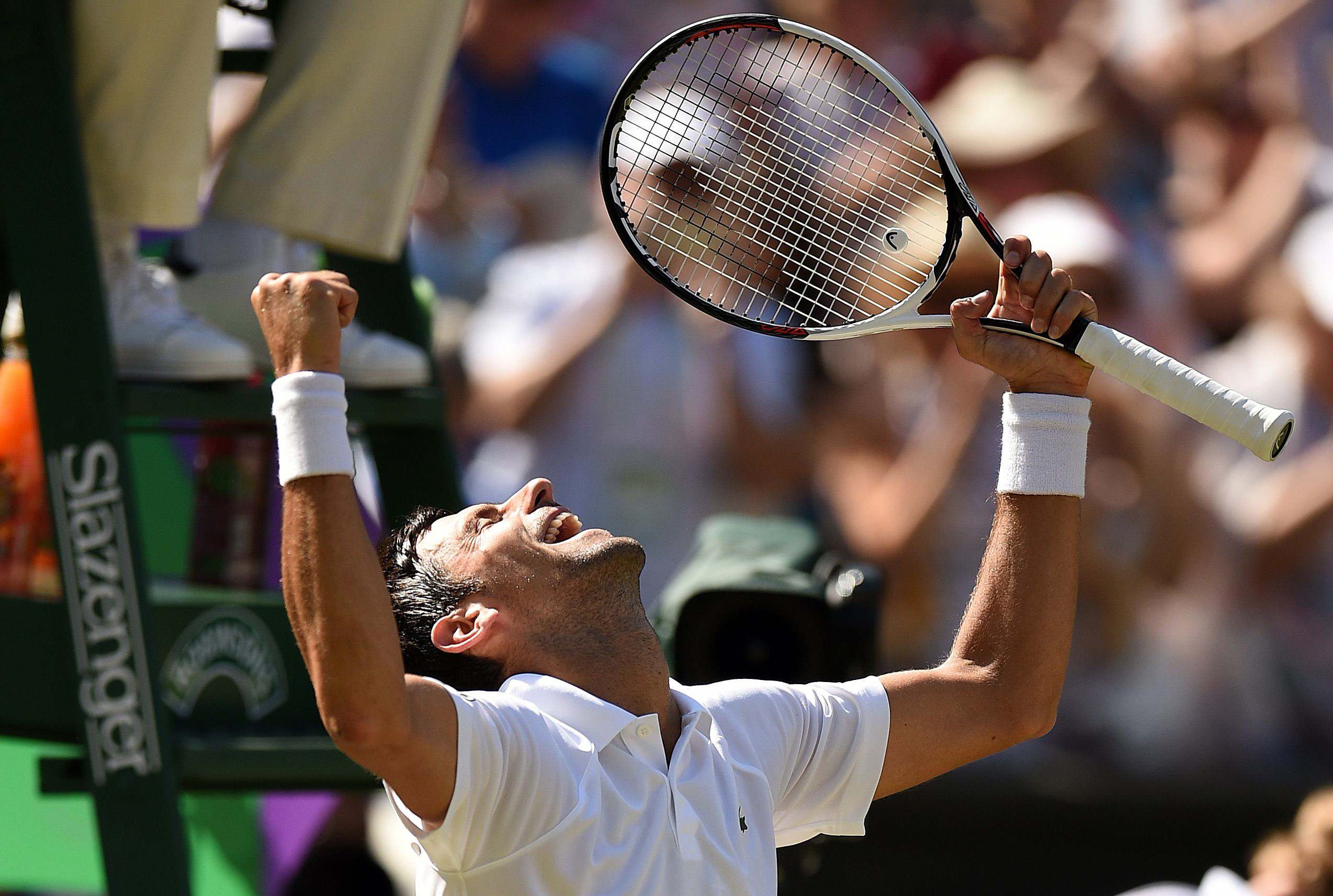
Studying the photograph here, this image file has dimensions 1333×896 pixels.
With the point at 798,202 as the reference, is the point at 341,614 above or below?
below

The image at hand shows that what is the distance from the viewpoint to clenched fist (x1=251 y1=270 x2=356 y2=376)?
5.96ft

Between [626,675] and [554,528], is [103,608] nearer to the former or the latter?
[554,528]

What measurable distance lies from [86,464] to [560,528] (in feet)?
2.30


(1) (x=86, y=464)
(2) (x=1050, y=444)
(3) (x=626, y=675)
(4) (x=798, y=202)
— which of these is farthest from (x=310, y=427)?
(4) (x=798, y=202)

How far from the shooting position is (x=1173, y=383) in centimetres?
211

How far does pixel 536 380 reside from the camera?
4.44 meters

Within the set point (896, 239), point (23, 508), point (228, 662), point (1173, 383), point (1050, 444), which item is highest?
point (896, 239)

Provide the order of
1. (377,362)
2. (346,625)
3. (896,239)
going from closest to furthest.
Result: (346,625) → (896,239) → (377,362)

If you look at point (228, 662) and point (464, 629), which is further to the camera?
point (228, 662)

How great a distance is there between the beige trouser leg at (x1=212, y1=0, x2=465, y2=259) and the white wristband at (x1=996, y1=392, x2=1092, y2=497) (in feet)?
4.03

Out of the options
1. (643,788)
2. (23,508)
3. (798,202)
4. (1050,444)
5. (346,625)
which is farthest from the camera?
(798,202)

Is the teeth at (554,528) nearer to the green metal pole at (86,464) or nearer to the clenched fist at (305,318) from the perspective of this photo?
the clenched fist at (305,318)

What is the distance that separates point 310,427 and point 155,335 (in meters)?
0.86

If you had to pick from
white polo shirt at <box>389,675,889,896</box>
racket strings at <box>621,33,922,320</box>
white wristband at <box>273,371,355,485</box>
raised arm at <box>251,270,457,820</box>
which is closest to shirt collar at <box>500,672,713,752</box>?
white polo shirt at <box>389,675,889,896</box>
